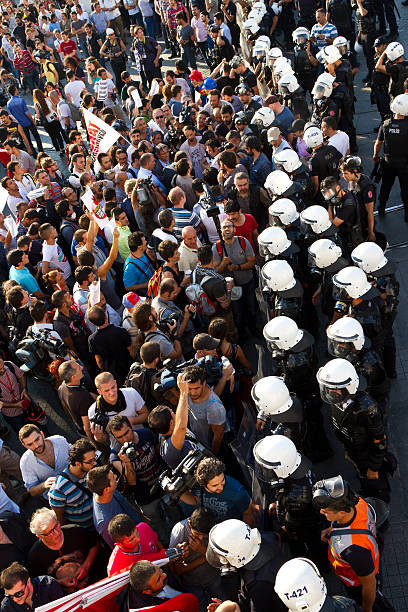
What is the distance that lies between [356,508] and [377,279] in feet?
8.20

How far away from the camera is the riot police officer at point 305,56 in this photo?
11484mm

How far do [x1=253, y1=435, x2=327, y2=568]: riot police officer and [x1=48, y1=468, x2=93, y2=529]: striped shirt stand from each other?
1394mm

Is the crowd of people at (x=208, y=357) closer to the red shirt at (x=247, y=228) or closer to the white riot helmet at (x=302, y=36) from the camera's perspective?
the red shirt at (x=247, y=228)

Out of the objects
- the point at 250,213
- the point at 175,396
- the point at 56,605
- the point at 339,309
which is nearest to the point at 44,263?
the point at 250,213

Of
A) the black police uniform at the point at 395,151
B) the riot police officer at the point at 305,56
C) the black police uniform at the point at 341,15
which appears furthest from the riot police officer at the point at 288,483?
the black police uniform at the point at 341,15

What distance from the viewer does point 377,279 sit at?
19.6 feet

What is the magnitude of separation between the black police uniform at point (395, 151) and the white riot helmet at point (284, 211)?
76.3 inches

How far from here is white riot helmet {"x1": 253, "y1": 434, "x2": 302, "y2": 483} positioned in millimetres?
4371

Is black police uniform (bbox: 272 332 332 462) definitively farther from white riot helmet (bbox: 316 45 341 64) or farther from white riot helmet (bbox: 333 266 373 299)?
white riot helmet (bbox: 316 45 341 64)

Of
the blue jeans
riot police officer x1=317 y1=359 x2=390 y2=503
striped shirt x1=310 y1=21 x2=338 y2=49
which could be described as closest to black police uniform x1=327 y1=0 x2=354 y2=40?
striped shirt x1=310 y1=21 x2=338 y2=49

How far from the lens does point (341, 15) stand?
1291 cm

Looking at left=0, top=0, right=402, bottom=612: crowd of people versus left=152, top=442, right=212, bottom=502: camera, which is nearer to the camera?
left=0, top=0, right=402, bottom=612: crowd of people

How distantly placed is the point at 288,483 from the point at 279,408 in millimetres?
662

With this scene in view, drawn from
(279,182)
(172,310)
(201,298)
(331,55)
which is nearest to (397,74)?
(331,55)
